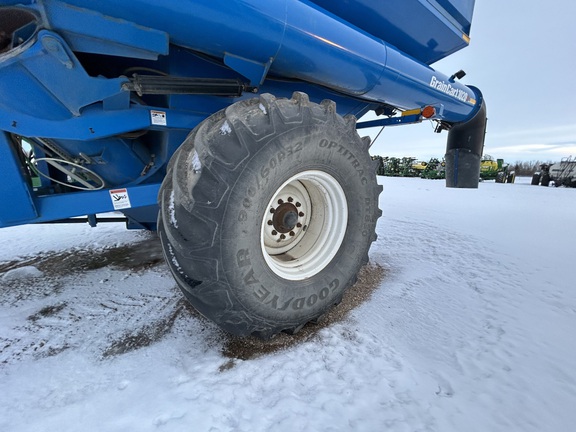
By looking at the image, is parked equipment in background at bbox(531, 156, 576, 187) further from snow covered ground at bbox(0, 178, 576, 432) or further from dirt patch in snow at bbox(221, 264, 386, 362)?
dirt patch in snow at bbox(221, 264, 386, 362)

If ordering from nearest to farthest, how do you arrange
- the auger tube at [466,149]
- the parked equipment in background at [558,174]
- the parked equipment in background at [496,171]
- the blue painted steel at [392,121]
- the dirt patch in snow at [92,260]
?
the dirt patch in snow at [92,260], the blue painted steel at [392,121], the auger tube at [466,149], the parked equipment in background at [558,174], the parked equipment in background at [496,171]

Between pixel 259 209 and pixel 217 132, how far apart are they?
40cm

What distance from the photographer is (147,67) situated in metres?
1.71

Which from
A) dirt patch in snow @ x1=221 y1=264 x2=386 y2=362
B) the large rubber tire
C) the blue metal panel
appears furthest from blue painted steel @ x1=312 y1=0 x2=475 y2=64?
dirt patch in snow @ x1=221 y1=264 x2=386 y2=362

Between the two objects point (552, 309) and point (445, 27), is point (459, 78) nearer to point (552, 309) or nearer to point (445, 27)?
point (445, 27)

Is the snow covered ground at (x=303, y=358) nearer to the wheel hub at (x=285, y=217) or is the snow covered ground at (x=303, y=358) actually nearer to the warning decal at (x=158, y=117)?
the wheel hub at (x=285, y=217)

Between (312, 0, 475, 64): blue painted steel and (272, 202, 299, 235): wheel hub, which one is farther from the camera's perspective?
(312, 0, 475, 64): blue painted steel

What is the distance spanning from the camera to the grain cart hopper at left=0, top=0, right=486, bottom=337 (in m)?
1.28

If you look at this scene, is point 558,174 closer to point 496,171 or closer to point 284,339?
point 496,171

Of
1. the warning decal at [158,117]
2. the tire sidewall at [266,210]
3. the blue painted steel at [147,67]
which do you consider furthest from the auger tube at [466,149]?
the warning decal at [158,117]

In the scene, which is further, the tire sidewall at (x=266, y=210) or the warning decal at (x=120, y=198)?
the warning decal at (x=120, y=198)

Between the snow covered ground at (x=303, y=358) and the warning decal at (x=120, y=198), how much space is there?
2.31 ft

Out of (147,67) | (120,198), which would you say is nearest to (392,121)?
(147,67)

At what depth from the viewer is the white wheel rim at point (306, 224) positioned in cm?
177
